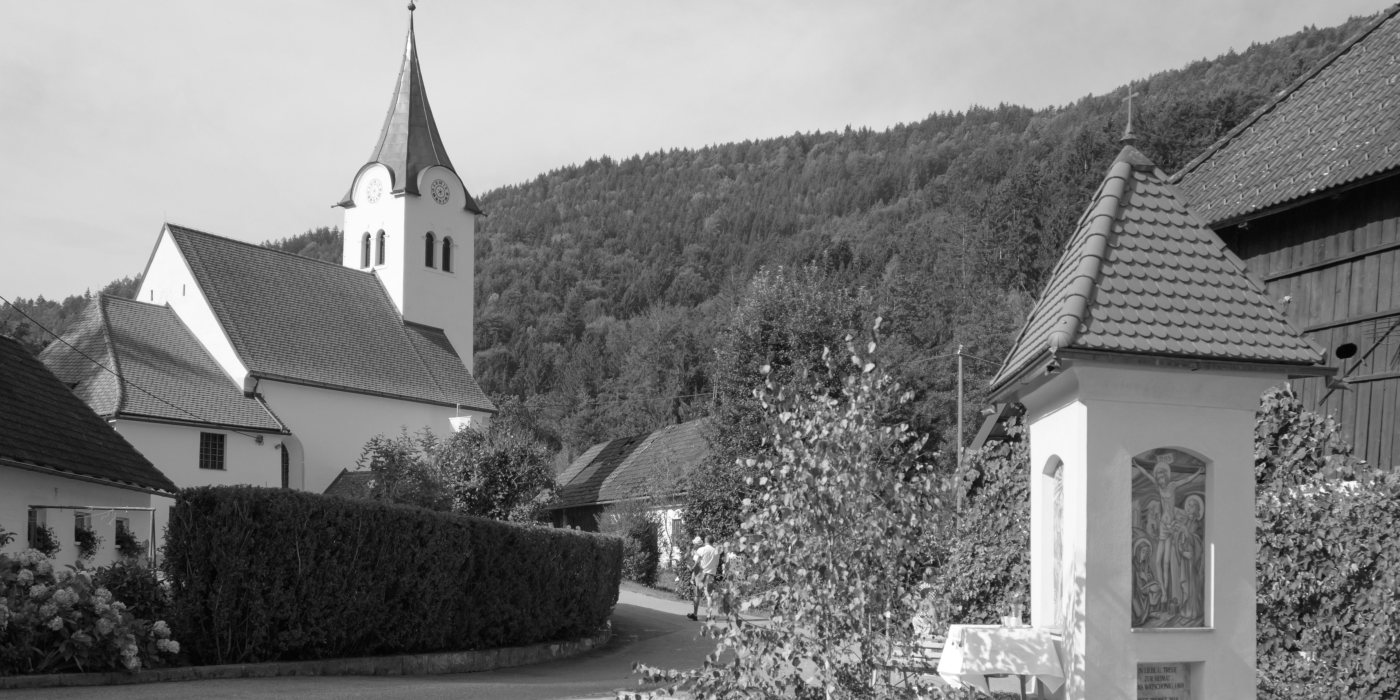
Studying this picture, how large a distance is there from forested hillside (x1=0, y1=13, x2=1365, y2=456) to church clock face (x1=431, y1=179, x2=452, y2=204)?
1605 centimetres

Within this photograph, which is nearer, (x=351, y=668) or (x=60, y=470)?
(x=351, y=668)

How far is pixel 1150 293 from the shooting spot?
9.58 metres

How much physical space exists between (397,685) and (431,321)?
38.9m

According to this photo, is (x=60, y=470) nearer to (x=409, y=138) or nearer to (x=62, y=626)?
(x=62, y=626)

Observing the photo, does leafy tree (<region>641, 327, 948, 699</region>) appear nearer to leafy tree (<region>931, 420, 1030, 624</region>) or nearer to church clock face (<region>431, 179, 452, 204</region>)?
leafy tree (<region>931, 420, 1030, 624</region>)

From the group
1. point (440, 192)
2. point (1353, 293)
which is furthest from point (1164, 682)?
point (440, 192)

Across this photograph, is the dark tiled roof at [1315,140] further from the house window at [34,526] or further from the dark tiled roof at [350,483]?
the dark tiled roof at [350,483]

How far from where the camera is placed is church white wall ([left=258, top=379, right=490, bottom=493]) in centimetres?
4438

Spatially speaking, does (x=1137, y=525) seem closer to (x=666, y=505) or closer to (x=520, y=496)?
(x=520, y=496)

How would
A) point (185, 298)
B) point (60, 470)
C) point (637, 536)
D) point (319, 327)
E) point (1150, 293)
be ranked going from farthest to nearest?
point (319, 327)
point (185, 298)
point (637, 536)
point (60, 470)
point (1150, 293)

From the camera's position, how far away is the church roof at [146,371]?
1538 inches

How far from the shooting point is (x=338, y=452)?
150ft

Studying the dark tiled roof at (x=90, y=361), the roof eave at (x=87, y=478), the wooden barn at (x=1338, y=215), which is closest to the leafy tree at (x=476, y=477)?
the dark tiled roof at (x=90, y=361)

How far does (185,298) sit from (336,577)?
30.3m
